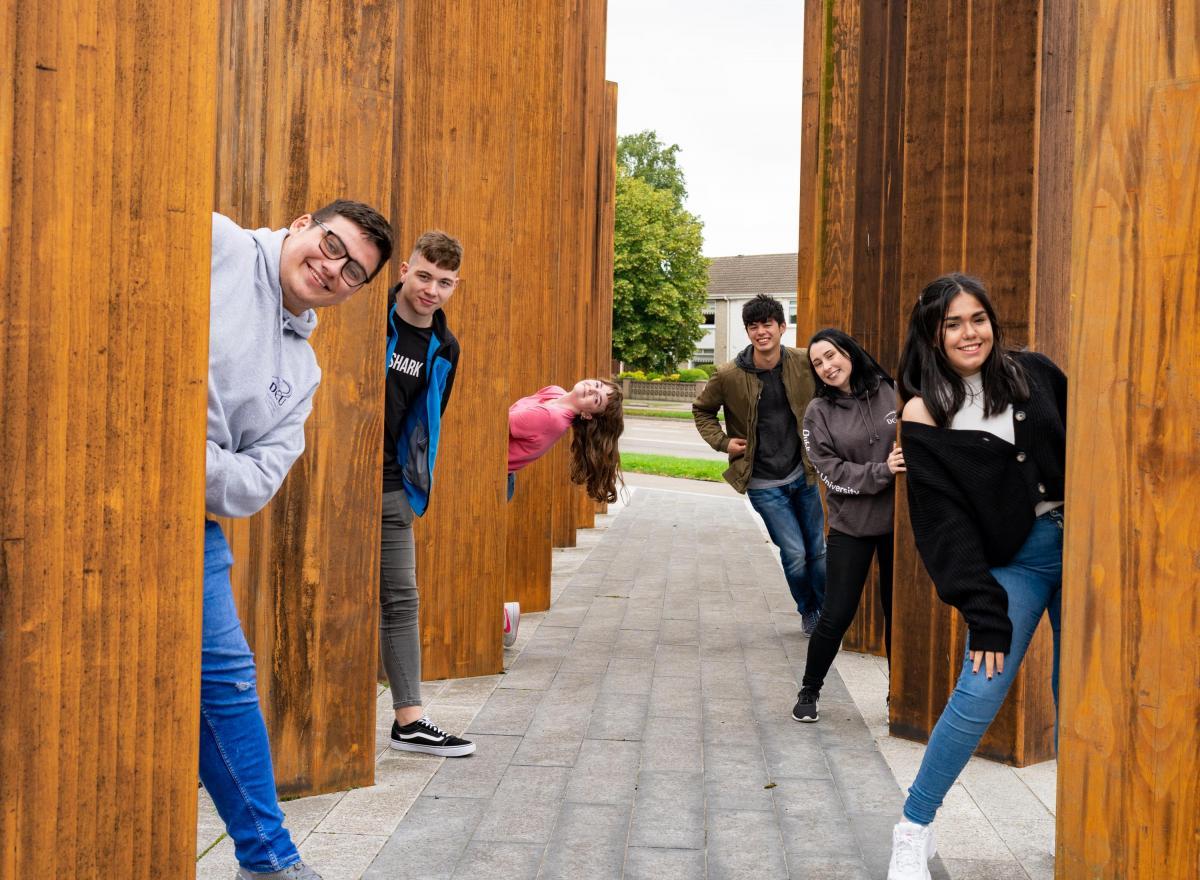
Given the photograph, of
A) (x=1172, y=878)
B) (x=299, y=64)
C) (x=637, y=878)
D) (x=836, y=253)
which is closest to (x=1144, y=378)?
(x=1172, y=878)

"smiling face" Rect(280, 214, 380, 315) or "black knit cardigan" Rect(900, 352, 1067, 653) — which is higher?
"smiling face" Rect(280, 214, 380, 315)

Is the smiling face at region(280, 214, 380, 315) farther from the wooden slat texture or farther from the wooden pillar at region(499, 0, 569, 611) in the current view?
the wooden pillar at region(499, 0, 569, 611)

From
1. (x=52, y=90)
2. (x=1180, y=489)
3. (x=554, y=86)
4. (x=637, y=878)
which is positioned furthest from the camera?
(x=554, y=86)

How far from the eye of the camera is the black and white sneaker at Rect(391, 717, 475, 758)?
496cm

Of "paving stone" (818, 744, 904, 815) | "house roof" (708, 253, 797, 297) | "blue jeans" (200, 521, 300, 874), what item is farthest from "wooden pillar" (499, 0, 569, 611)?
"house roof" (708, 253, 797, 297)

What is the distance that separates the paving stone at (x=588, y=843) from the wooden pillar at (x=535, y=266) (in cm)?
273

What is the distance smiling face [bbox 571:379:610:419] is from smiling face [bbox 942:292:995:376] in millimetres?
2552

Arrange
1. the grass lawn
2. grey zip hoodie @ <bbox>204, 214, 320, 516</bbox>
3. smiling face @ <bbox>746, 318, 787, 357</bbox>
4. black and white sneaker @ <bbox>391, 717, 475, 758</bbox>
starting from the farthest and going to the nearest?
the grass lawn → smiling face @ <bbox>746, 318, 787, 357</bbox> → black and white sneaker @ <bbox>391, 717, 475, 758</bbox> → grey zip hoodie @ <bbox>204, 214, 320, 516</bbox>

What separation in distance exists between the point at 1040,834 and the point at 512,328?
3728 millimetres

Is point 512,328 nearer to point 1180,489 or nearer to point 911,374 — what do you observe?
point 911,374

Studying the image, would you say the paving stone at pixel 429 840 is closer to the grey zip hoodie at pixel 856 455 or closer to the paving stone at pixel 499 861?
the paving stone at pixel 499 861

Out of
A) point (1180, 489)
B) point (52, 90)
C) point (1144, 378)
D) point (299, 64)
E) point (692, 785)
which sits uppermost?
point (299, 64)

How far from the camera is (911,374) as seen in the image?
3.82 m

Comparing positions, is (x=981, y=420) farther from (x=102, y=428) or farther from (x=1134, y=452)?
(x=102, y=428)
